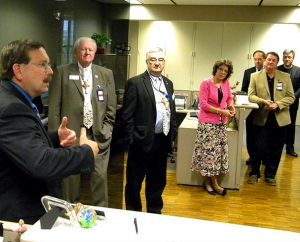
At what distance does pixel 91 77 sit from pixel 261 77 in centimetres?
227

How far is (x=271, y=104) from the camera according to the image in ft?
14.5

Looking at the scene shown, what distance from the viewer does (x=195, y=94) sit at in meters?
5.96

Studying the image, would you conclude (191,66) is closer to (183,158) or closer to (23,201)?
(183,158)

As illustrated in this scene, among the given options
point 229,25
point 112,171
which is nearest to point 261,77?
point 112,171

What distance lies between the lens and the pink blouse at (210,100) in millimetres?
3928

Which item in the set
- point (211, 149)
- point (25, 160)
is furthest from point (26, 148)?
point (211, 149)

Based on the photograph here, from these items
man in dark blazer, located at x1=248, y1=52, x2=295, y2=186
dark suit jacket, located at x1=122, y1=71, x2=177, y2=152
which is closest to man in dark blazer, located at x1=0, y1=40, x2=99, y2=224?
dark suit jacket, located at x1=122, y1=71, x2=177, y2=152

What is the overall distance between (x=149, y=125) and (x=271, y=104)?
187cm

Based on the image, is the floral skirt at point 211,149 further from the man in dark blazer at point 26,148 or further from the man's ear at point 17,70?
the man's ear at point 17,70

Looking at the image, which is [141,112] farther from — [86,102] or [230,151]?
[230,151]

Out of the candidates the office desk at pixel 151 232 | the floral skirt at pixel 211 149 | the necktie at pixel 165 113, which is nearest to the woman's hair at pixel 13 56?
the office desk at pixel 151 232

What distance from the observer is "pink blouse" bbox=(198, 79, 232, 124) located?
12.9 ft

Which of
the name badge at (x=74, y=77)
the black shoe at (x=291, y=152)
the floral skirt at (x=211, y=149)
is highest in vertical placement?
the name badge at (x=74, y=77)

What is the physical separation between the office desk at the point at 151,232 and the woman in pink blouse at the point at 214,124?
2.62m
